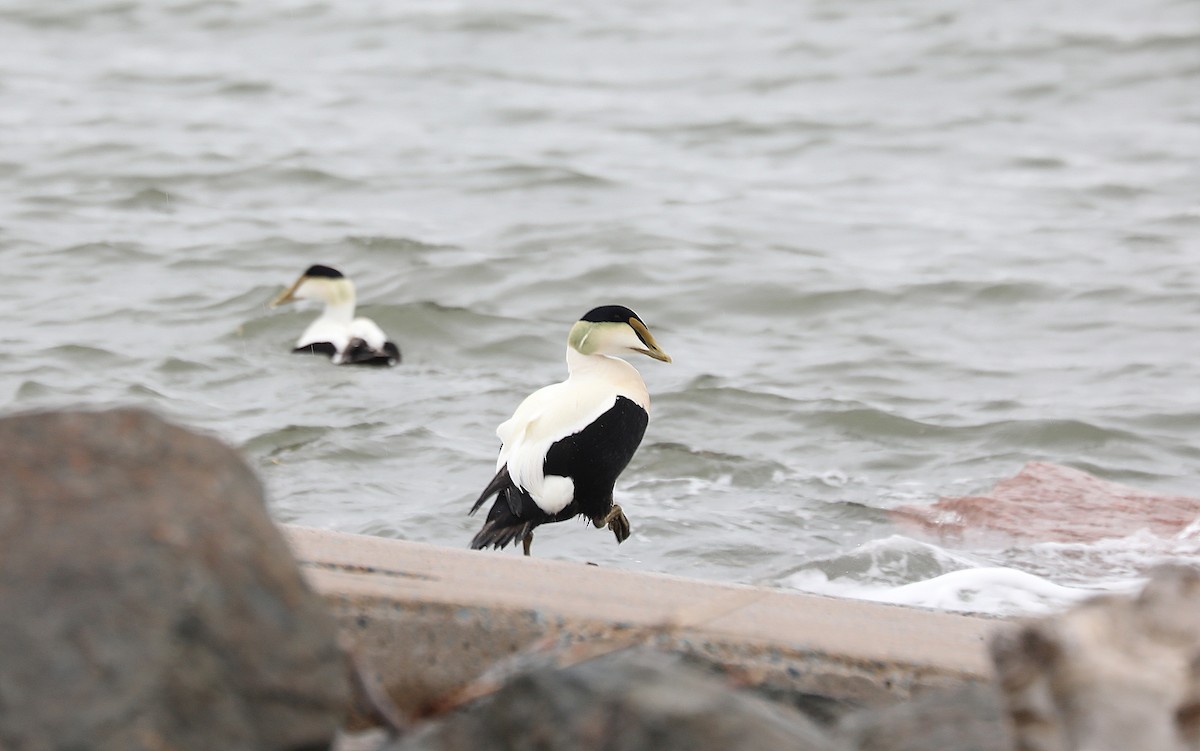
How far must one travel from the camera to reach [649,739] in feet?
5.76

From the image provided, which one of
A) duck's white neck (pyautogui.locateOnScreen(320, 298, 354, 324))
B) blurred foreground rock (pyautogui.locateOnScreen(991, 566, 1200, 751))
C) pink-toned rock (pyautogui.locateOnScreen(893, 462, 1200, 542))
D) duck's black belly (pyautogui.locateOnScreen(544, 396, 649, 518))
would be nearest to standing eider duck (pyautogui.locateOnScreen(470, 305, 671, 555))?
duck's black belly (pyautogui.locateOnScreen(544, 396, 649, 518))

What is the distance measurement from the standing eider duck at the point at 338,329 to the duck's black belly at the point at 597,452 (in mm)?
2954

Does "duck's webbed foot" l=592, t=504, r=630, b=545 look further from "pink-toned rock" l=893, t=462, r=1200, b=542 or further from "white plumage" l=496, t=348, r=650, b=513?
"pink-toned rock" l=893, t=462, r=1200, b=542

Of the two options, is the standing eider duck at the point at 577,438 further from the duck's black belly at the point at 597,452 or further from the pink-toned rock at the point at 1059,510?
the pink-toned rock at the point at 1059,510

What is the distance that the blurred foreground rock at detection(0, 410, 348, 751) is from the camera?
1.68 metres

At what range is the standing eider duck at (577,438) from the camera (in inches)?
174

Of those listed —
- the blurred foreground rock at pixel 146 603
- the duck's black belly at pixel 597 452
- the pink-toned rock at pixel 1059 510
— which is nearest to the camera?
the blurred foreground rock at pixel 146 603

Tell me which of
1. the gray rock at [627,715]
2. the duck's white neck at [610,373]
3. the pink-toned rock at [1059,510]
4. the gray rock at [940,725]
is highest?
the gray rock at [627,715]

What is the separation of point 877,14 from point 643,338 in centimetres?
1102

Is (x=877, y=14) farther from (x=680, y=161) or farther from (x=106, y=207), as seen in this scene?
(x=106, y=207)

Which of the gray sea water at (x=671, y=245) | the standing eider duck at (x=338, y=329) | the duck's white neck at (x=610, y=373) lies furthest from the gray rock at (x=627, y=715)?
the standing eider duck at (x=338, y=329)

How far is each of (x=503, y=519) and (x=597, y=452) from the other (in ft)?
1.13

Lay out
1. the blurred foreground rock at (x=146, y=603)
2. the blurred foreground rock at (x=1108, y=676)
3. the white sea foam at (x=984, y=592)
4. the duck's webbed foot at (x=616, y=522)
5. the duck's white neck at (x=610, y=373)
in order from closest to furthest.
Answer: the blurred foreground rock at (x=146, y=603) < the blurred foreground rock at (x=1108, y=676) < the white sea foam at (x=984, y=592) < the duck's white neck at (x=610, y=373) < the duck's webbed foot at (x=616, y=522)

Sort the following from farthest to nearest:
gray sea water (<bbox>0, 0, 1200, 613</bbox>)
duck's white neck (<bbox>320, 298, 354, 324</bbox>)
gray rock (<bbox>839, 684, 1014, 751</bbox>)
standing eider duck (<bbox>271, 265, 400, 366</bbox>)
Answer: duck's white neck (<bbox>320, 298, 354, 324</bbox>)
standing eider duck (<bbox>271, 265, 400, 366</bbox>)
gray sea water (<bbox>0, 0, 1200, 613</bbox>)
gray rock (<bbox>839, 684, 1014, 751</bbox>)
